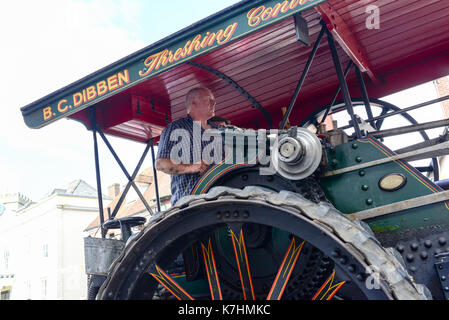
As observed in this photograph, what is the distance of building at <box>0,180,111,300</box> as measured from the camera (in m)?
→ 29.4

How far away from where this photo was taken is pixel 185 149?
8.73ft

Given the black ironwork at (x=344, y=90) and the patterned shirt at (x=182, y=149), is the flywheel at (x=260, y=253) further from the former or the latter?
the black ironwork at (x=344, y=90)

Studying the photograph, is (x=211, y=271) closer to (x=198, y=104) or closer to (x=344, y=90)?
(x=344, y=90)

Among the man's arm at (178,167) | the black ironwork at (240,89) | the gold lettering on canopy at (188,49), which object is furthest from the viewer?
the black ironwork at (240,89)

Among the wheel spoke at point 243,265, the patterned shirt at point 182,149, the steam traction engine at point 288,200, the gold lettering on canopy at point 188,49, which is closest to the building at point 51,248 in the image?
the patterned shirt at point 182,149

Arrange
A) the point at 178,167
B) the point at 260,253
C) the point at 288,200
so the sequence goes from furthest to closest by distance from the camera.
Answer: the point at 178,167, the point at 260,253, the point at 288,200

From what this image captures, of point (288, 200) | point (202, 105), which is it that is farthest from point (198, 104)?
point (288, 200)

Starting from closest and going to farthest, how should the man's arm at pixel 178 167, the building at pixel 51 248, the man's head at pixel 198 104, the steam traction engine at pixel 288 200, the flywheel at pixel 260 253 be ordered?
the flywheel at pixel 260 253
the steam traction engine at pixel 288 200
the man's arm at pixel 178 167
the man's head at pixel 198 104
the building at pixel 51 248

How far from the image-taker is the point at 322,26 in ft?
8.27

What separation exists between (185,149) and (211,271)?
0.99 m

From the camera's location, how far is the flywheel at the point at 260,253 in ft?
4.40

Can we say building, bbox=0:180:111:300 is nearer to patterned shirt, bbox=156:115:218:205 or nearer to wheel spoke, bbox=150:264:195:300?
patterned shirt, bbox=156:115:218:205

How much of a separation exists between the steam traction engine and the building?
28979mm
